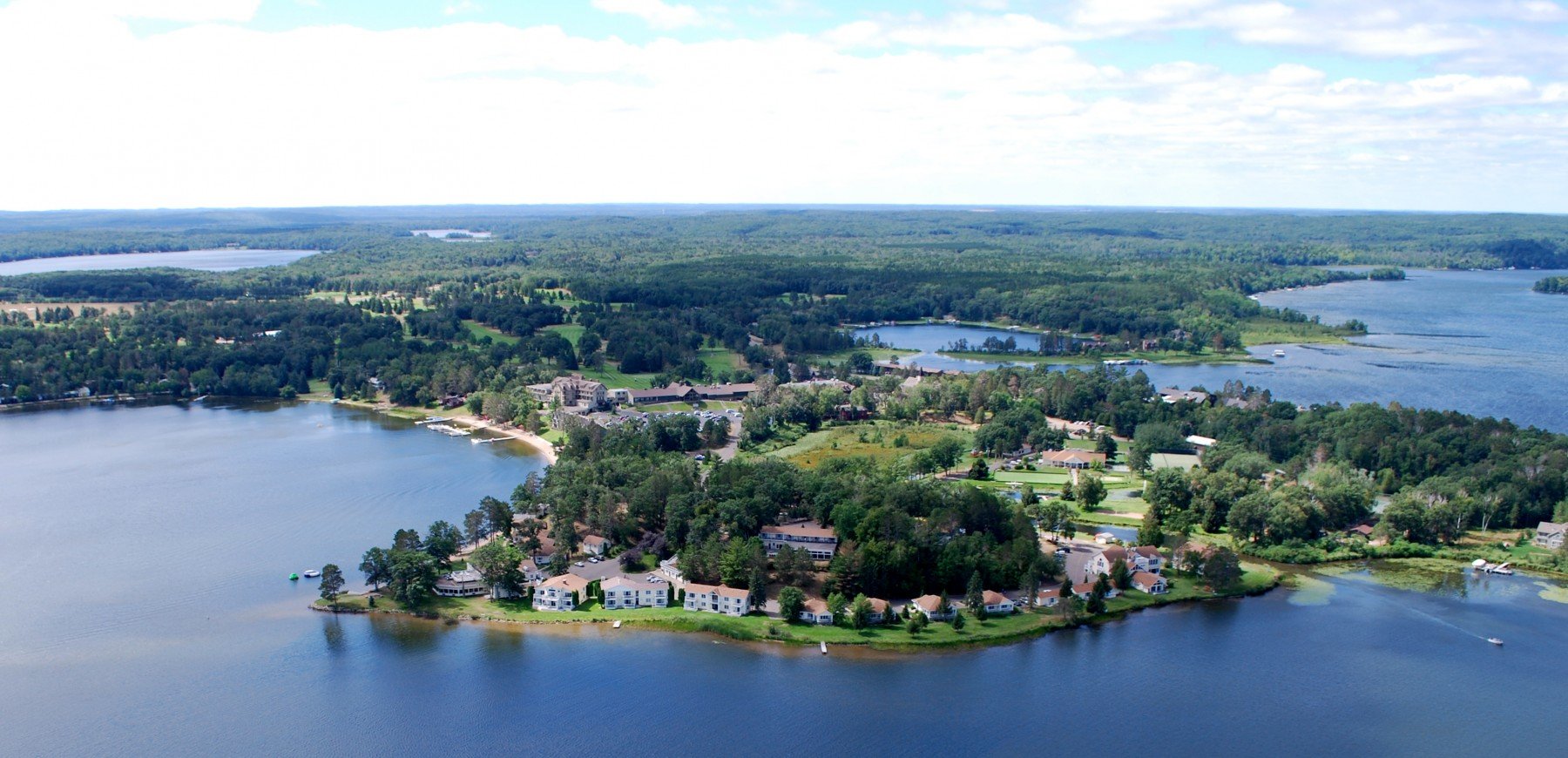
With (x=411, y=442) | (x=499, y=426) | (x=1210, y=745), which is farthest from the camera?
(x=499, y=426)

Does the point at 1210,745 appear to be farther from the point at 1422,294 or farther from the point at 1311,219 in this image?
the point at 1311,219

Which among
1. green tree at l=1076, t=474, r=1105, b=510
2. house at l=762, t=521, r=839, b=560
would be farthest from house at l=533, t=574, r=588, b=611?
green tree at l=1076, t=474, r=1105, b=510

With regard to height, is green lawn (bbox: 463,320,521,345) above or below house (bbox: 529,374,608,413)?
above

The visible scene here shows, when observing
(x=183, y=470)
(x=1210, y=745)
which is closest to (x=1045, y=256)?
(x=183, y=470)

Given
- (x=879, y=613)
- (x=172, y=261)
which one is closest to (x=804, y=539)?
(x=879, y=613)

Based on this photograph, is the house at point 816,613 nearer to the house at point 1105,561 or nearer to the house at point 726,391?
the house at point 1105,561

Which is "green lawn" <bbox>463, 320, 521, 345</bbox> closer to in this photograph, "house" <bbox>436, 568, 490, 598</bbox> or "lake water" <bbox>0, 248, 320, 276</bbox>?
"house" <bbox>436, 568, 490, 598</bbox>

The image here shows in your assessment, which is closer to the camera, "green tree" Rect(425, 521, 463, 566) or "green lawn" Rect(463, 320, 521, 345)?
"green tree" Rect(425, 521, 463, 566)
